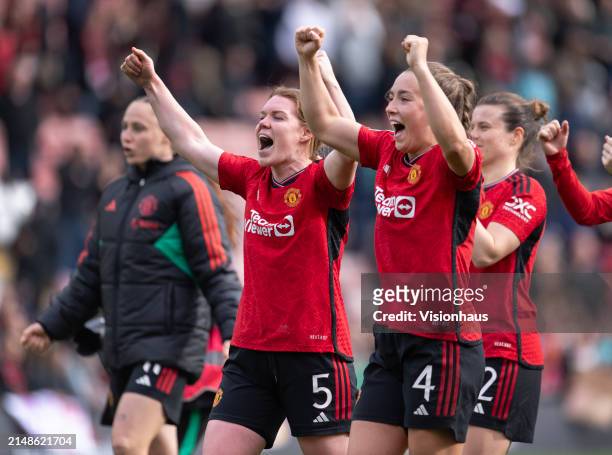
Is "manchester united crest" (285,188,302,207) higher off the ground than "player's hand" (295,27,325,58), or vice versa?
"player's hand" (295,27,325,58)

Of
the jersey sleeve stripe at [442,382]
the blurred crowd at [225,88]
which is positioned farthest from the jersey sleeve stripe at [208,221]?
the blurred crowd at [225,88]

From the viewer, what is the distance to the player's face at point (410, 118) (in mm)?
5699

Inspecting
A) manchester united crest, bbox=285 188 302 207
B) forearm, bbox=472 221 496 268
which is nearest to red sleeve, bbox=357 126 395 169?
manchester united crest, bbox=285 188 302 207

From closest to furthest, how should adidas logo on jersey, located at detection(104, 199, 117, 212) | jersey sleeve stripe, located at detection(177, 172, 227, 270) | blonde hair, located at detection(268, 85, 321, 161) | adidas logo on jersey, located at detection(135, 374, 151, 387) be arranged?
blonde hair, located at detection(268, 85, 321, 161), adidas logo on jersey, located at detection(135, 374, 151, 387), jersey sleeve stripe, located at detection(177, 172, 227, 270), adidas logo on jersey, located at detection(104, 199, 117, 212)

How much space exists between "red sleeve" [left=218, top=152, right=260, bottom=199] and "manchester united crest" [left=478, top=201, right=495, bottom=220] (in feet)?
4.17

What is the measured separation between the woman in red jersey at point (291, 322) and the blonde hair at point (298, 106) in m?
0.11

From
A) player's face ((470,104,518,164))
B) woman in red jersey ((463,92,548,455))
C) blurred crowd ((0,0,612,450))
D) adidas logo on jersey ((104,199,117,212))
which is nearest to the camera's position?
woman in red jersey ((463,92,548,455))

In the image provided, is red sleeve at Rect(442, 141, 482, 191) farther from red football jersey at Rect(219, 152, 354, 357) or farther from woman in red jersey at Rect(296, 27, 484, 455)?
red football jersey at Rect(219, 152, 354, 357)

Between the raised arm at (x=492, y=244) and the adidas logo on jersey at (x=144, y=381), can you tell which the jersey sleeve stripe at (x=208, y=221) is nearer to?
the adidas logo on jersey at (x=144, y=381)

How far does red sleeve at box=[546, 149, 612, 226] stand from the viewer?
6574 mm

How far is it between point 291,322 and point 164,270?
5.66 ft

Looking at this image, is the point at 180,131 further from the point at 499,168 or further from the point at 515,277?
the point at 515,277

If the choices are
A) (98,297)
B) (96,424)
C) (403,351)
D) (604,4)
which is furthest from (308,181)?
(604,4)

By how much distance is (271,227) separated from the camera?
19.7 ft
